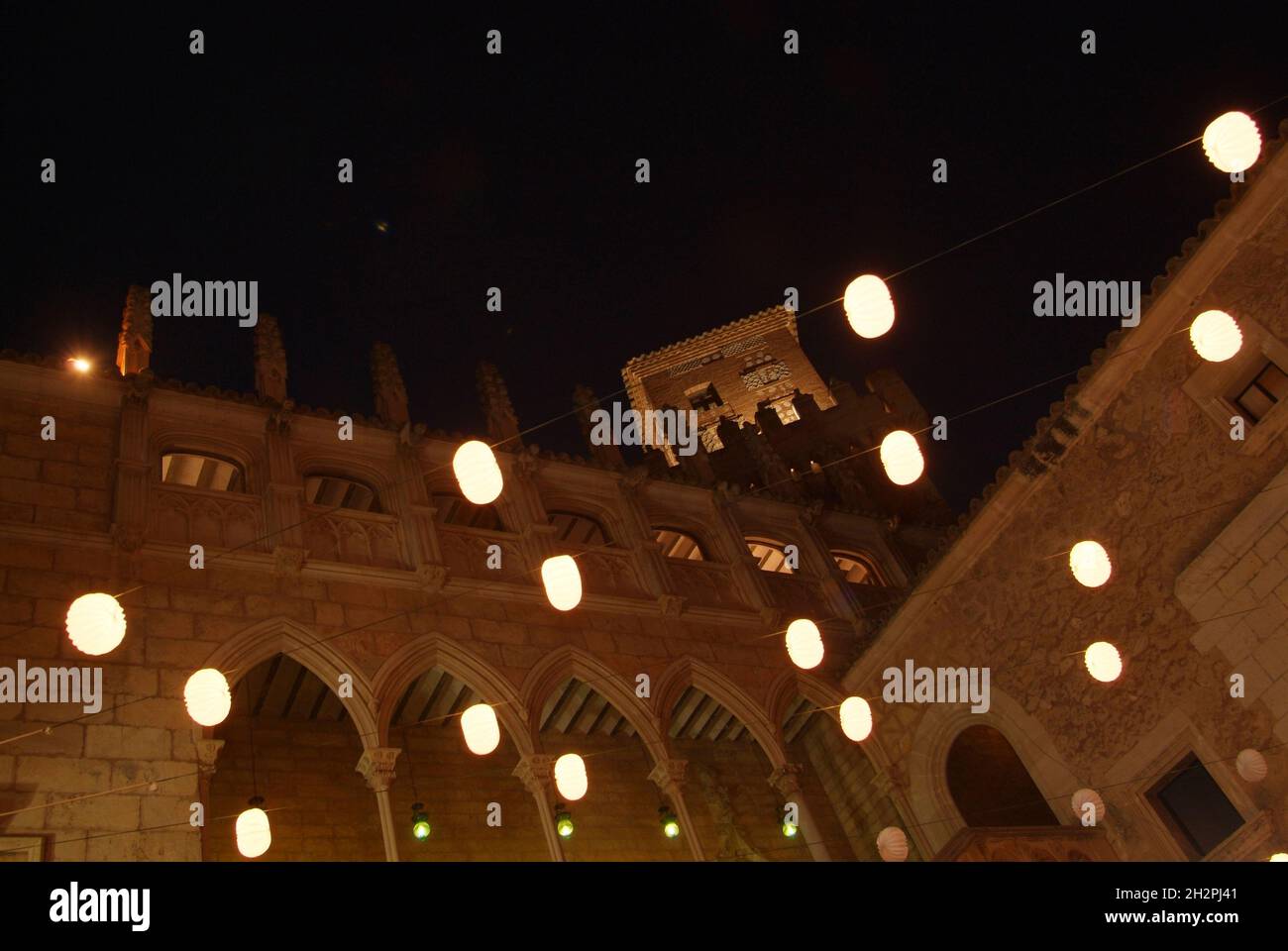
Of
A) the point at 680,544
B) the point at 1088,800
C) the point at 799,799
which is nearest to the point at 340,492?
the point at 680,544

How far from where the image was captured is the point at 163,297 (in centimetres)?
1473

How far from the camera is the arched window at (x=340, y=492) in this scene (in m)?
13.8

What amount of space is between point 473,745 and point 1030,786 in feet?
23.5

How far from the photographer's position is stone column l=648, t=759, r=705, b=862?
1166cm

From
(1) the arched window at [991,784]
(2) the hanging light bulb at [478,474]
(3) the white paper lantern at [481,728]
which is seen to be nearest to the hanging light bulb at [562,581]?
(2) the hanging light bulb at [478,474]

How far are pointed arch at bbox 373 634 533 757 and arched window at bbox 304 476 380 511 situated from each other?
2439 millimetres

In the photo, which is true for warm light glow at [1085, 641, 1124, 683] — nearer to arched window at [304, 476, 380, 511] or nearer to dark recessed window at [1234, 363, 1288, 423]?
dark recessed window at [1234, 363, 1288, 423]

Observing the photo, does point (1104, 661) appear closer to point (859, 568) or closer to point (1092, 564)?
point (1092, 564)

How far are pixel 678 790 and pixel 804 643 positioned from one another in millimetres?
2137
